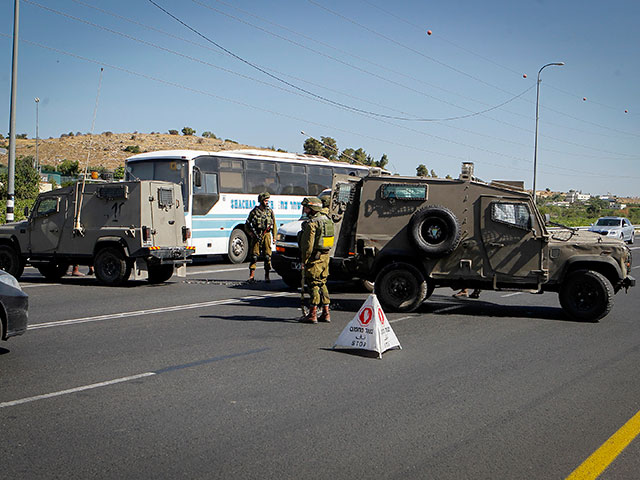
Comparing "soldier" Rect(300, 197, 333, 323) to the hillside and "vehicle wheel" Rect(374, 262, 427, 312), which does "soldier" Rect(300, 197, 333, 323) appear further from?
the hillside

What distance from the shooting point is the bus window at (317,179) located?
2539 cm

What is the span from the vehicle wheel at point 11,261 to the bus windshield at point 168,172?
535 cm

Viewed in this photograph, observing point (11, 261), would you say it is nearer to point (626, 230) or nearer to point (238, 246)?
point (238, 246)

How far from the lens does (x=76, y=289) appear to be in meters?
14.7

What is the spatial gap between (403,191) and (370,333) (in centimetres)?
441

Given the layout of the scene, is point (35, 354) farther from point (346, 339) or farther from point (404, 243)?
point (404, 243)

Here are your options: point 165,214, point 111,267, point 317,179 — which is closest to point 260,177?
point 317,179

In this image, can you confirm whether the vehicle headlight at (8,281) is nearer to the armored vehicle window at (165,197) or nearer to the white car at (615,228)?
the armored vehicle window at (165,197)

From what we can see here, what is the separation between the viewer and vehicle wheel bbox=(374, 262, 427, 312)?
11.9 meters

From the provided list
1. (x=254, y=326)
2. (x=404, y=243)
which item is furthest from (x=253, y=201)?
(x=254, y=326)

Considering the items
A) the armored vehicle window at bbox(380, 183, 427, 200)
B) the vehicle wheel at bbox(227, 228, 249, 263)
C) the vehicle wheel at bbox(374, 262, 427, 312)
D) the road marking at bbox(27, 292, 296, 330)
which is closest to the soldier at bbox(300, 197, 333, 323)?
the vehicle wheel at bbox(374, 262, 427, 312)

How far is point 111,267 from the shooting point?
15227 millimetres

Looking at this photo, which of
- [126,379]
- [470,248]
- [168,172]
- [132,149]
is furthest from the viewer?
[132,149]

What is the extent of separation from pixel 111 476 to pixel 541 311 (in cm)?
966
